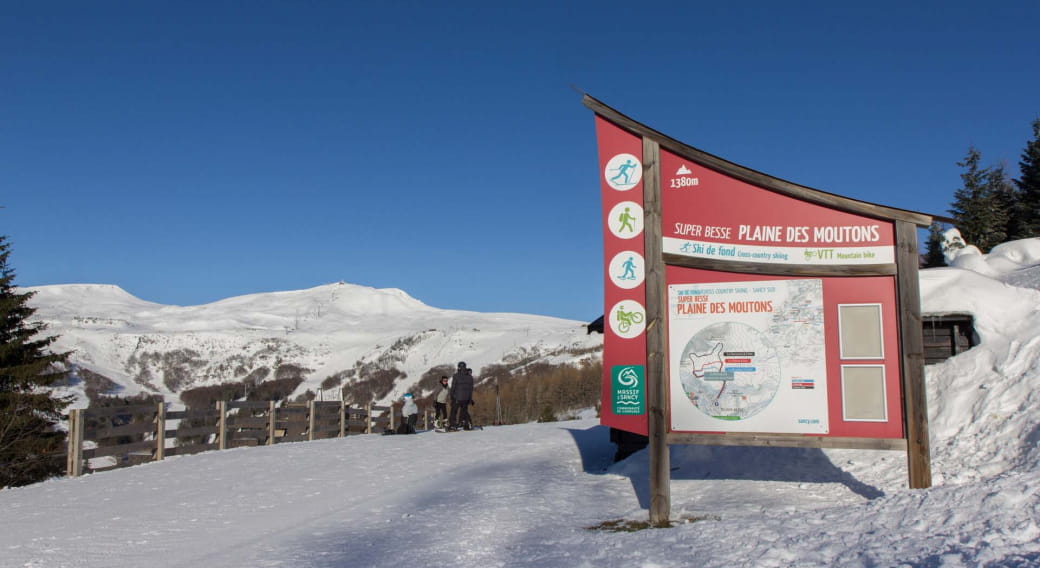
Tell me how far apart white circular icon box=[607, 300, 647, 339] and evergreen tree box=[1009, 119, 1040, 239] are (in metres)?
28.4

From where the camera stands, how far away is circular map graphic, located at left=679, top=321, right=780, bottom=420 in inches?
358

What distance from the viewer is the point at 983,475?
888 cm

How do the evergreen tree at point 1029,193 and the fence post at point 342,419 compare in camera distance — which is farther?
the evergreen tree at point 1029,193

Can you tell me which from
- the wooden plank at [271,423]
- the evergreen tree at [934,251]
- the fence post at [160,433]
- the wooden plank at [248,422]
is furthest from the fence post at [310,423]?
the evergreen tree at [934,251]

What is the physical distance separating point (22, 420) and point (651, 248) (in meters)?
14.6

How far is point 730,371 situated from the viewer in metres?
9.21

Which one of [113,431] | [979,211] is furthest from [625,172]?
[979,211]

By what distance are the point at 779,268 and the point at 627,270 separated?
1.76 metres

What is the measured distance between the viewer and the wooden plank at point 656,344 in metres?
9.00

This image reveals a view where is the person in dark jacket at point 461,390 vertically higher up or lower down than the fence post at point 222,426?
higher up

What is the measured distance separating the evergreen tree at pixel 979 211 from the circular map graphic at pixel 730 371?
2461cm

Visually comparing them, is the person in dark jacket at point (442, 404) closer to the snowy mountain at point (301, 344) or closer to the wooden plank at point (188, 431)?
the wooden plank at point (188, 431)

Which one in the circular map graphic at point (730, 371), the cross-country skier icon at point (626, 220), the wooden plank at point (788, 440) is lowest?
the wooden plank at point (788, 440)

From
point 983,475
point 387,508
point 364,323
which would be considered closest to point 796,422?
point 983,475
